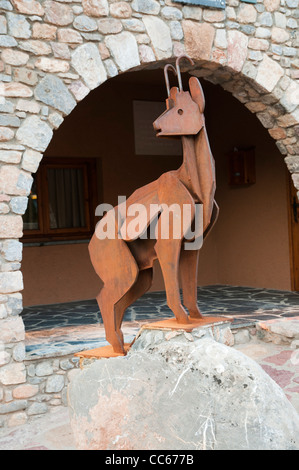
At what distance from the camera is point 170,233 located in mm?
3035

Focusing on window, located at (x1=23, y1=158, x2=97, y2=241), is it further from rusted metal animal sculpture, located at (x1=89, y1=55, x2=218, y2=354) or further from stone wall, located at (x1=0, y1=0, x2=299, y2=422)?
rusted metal animal sculpture, located at (x1=89, y1=55, x2=218, y2=354)

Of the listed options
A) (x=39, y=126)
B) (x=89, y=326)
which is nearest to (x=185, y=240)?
(x=39, y=126)

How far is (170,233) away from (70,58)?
2.24 m

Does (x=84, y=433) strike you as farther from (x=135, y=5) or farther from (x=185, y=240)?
(x=135, y=5)

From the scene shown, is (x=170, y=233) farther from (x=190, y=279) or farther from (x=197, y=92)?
(x=197, y=92)

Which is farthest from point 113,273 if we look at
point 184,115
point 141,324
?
point 141,324

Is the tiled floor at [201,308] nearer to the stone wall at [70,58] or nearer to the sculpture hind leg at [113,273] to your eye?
the stone wall at [70,58]

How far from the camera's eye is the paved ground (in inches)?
149

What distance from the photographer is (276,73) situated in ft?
18.0

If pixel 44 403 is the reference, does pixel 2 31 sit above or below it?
above

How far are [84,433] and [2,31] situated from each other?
3334 millimetres

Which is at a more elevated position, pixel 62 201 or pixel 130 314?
pixel 62 201

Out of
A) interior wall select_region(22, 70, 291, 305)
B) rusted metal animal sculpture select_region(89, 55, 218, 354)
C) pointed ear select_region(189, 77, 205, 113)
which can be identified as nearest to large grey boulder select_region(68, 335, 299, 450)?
rusted metal animal sculpture select_region(89, 55, 218, 354)

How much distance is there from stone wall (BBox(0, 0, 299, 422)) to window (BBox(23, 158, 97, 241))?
303cm
